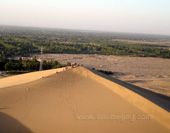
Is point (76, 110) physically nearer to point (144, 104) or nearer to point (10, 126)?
point (10, 126)

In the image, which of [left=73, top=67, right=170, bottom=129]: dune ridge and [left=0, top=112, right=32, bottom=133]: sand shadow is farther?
[left=73, top=67, right=170, bottom=129]: dune ridge

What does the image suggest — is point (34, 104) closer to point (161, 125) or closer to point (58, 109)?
point (58, 109)

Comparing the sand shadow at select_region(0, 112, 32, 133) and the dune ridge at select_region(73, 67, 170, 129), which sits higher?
the dune ridge at select_region(73, 67, 170, 129)

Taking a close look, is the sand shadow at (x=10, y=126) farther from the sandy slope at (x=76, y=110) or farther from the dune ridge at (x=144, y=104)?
the dune ridge at (x=144, y=104)

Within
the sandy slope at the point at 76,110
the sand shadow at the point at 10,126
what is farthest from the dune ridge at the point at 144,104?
the sand shadow at the point at 10,126

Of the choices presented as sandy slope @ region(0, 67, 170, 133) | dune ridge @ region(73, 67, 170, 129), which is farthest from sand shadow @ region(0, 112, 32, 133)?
dune ridge @ region(73, 67, 170, 129)

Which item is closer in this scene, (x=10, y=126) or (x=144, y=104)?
(x=10, y=126)

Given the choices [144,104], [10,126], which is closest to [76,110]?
[10,126]

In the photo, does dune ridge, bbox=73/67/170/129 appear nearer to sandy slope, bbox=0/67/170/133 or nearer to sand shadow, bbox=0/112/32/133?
sandy slope, bbox=0/67/170/133
